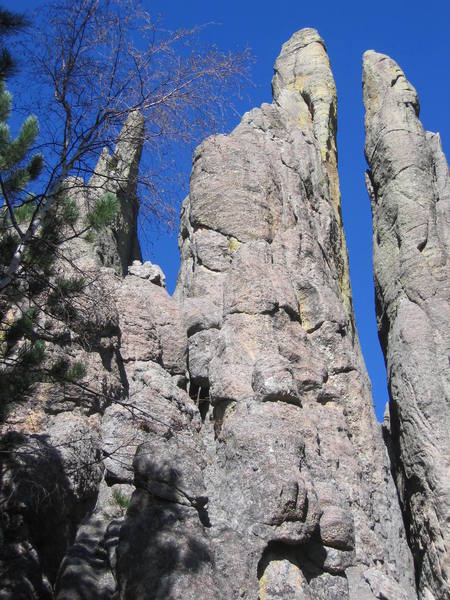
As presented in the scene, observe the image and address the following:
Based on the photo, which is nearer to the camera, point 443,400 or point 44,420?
point 44,420

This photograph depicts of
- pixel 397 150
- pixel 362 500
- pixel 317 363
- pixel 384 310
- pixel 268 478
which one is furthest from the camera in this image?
pixel 397 150

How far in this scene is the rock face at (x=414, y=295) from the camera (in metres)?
14.1

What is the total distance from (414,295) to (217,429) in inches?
296

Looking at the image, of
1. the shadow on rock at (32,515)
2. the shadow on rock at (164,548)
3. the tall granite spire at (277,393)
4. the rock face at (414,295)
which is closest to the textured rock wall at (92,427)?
the shadow on rock at (32,515)

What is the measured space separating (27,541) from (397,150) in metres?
15.4

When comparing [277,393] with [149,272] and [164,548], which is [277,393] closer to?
[164,548]

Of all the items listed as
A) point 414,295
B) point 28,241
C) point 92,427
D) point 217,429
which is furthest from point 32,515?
point 414,295

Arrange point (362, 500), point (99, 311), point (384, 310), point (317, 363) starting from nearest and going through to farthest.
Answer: point (99, 311) → point (362, 500) → point (317, 363) → point (384, 310)

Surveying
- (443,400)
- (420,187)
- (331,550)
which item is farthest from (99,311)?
(420,187)

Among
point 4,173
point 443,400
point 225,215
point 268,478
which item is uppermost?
point 225,215

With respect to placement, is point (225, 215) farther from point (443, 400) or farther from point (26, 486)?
point (26, 486)

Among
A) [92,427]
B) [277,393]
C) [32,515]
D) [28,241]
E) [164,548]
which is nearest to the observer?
[28,241]

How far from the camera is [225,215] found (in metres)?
15.2

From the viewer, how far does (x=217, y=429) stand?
11.6 meters
